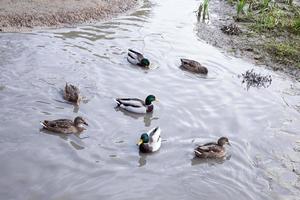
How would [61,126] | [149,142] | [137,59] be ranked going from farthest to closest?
[137,59] < [61,126] < [149,142]

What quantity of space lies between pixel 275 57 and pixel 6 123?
942cm

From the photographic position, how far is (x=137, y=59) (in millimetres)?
14039

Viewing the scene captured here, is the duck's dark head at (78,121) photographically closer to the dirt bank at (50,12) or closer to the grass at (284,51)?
the dirt bank at (50,12)

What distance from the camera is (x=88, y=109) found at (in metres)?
11.4

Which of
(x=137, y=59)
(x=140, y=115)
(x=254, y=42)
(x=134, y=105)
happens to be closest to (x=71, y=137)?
(x=134, y=105)

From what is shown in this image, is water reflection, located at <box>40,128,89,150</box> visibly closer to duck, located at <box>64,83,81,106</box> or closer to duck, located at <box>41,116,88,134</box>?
duck, located at <box>41,116,88,134</box>

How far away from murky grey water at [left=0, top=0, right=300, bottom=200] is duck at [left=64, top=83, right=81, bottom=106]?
0.19m

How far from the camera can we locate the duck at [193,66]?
14195mm

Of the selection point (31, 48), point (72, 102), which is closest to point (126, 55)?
point (31, 48)

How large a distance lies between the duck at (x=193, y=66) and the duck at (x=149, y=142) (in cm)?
454

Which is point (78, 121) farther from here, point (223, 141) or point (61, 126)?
point (223, 141)

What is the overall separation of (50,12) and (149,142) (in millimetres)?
9271

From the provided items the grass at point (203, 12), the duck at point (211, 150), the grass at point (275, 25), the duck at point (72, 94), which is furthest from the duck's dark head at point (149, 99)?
the grass at point (203, 12)

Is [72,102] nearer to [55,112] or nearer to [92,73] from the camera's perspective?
[55,112]
